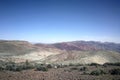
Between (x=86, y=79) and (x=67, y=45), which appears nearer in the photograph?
(x=86, y=79)

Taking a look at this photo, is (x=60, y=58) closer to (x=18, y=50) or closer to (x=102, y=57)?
(x=102, y=57)

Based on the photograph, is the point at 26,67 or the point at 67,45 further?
the point at 67,45

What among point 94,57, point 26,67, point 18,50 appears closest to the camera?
point 26,67

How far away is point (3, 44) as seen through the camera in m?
71.6

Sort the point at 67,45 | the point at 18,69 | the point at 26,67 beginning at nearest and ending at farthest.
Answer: the point at 18,69 < the point at 26,67 < the point at 67,45

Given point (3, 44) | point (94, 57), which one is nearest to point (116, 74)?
point (94, 57)

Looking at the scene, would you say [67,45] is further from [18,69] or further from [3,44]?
[18,69]

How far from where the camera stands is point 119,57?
4791 cm

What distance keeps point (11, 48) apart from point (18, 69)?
158 ft

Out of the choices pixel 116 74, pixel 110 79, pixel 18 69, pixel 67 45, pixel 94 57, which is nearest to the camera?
pixel 110 79

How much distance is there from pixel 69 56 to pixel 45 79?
32.1m

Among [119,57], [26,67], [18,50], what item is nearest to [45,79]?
[26,67]

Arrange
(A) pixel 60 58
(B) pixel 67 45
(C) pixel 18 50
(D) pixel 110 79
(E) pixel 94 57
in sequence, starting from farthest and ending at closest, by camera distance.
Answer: (B) pixel 67 45 → (C) pixel 18 50 → (A) pixel 60 58 → (E) pixel 94 57 → (D) pixel 110 79

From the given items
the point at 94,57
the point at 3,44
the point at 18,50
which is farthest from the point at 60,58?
the point at 3,44
